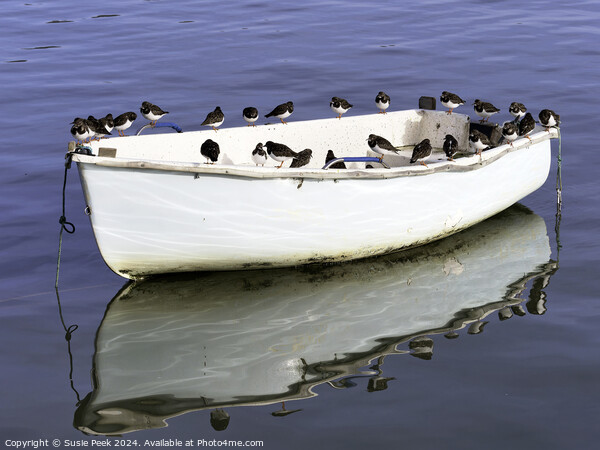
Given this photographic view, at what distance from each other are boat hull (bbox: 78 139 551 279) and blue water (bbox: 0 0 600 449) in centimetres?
109

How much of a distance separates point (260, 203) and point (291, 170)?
0.55 meters

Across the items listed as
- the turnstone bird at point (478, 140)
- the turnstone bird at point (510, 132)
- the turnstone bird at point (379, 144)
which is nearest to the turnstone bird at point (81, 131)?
the turnstone bird at point (379, 144)

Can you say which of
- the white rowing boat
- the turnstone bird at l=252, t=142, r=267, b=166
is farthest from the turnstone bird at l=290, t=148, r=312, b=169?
the white rowing boat

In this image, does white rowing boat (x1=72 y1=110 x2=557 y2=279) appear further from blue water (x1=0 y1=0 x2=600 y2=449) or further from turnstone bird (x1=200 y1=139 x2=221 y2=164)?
blue water (x1=0 y1=0 x2=600 y2=449)

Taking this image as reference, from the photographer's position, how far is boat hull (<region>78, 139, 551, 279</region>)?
Answer: 419 inches

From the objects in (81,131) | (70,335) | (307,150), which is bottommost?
(70,335)

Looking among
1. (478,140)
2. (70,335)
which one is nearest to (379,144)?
(478,140)

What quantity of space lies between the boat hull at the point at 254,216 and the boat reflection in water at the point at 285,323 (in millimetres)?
325

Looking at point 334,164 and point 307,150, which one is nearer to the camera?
point 307,150

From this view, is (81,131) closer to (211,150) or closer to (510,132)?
(211,150)

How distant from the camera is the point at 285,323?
10.6 meters

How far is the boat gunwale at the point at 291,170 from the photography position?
407 inches

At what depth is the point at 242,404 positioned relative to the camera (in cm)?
892

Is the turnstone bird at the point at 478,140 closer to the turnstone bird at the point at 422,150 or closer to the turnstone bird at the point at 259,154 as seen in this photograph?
the turnstone bird at the point at 422,150
